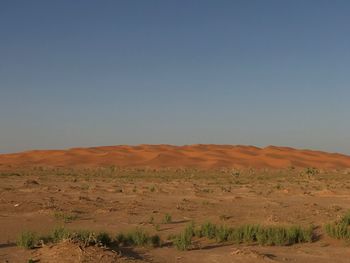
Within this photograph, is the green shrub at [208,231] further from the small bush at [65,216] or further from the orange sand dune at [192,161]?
the orange sand dune at [192,161]

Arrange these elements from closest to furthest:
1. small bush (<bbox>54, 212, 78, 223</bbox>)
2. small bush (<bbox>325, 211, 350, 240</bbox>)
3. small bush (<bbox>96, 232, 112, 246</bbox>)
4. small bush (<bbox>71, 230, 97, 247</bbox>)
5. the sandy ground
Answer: small bush (<bbox>71, 230, 97, 247</bbox>) → the sandy ground → small bush (<bbox>96, 232, 112, 246</bbox>) → small bush (<bbox>325, 211, 350, 240</bbox>) → small bush (<bbox>54, 212, 78, 223</bbox>)

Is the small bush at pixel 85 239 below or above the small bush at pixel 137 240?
above

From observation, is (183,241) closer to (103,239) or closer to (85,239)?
(103,239)

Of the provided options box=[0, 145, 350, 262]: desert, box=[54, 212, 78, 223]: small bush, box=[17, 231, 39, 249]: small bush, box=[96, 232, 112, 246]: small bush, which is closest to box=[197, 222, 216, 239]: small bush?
box=[0, 145, 350, 262]: desert

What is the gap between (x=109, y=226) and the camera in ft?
43.7

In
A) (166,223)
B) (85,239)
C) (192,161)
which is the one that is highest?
(192,161)

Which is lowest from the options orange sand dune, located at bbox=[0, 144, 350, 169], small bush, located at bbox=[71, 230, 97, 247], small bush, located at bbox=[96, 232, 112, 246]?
small bush, located at bbox=[96, 232, 112, 246]

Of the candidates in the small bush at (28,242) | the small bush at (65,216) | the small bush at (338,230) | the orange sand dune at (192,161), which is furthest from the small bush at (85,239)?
the orange sand dune at (192,161)

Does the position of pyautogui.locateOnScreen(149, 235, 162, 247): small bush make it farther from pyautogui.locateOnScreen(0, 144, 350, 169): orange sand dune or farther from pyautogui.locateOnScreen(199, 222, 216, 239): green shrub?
pyautogui.locateOnScreen(0, 144, 350, 169): orange sand dune

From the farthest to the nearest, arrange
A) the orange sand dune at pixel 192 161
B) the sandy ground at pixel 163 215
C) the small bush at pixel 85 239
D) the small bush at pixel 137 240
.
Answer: the orange sand dune at pixel 192 161
the small bush at pixel 137 240
the sandy ground at pixel 163 215
the small bush at pixel 85 239

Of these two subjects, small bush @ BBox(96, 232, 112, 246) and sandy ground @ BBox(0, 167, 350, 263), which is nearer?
sandy ground @ BBox(0, 167, 350, 263)

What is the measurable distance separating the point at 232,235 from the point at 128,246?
230 cm

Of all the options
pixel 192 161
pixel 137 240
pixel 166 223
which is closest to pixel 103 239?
pixel 137 240

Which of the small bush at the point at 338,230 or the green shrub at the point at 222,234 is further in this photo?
the small bush at the point at 338,230
